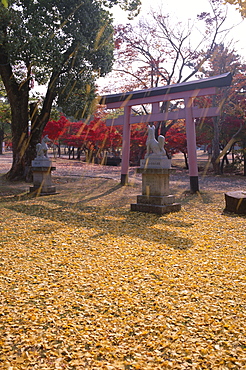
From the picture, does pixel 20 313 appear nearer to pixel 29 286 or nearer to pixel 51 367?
pixel 29 286

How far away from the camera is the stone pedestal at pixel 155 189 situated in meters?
7.17

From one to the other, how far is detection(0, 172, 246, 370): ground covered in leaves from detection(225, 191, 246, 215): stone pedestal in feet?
3.18

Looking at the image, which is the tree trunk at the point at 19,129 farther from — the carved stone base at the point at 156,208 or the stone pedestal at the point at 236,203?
the stone pedestal at the point at 236,203

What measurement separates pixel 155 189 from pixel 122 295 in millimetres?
4610

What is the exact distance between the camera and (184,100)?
10305mm

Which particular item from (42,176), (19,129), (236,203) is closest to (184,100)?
(236,203)

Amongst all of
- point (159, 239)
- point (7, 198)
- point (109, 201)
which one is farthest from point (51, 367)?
point (7, 198)

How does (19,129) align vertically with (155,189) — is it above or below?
above

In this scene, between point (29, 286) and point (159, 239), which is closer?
point (29, 286)

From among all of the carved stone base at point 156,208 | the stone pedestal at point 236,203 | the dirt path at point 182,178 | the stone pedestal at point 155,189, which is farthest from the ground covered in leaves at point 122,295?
the dirt path at point 182,178

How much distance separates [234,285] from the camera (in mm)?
3160

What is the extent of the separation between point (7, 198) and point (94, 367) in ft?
27.2

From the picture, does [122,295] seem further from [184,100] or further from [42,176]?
[184,100]

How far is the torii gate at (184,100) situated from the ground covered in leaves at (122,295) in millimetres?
4682
